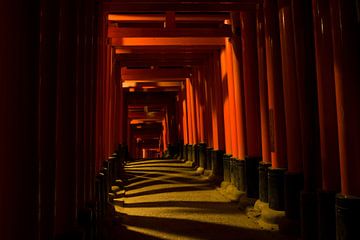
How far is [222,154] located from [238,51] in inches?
118

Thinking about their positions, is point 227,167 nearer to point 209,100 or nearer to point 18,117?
point 209,100

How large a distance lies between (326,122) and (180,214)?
3.04m

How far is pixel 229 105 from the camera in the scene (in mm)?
7711

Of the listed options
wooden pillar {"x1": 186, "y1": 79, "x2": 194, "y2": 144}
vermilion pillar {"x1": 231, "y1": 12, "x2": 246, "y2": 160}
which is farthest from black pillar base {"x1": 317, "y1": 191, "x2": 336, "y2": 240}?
wooden pillar {"x1": 186, "y1": 79, "x2": 194, "y2": 144}

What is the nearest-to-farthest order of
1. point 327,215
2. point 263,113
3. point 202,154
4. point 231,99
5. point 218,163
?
point 327,215, point 263,113, point 231,99, point 218,163, point 202,154

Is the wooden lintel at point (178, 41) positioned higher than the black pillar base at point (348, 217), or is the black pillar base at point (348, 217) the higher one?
the wooden lintel at point (178, 41)

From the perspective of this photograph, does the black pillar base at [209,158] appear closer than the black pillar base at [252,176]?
No

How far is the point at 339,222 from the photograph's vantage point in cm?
300

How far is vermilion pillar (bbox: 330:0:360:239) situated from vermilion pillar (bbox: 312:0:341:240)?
35cm

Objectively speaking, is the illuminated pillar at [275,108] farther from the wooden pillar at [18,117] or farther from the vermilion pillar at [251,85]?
the wooden pillar at [18,117]

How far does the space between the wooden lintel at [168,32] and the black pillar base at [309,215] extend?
13.7ft

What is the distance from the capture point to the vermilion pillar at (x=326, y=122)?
133 inches

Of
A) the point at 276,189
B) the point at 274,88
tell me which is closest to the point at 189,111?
A: the point at 274,88

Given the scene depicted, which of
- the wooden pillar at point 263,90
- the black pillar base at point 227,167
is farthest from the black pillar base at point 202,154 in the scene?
the wooden pillar at point 263,90
